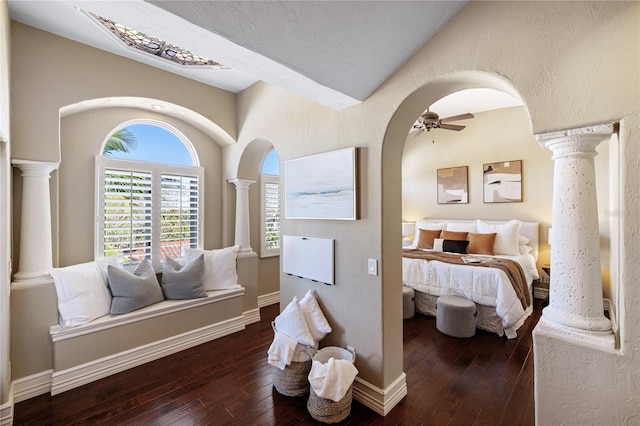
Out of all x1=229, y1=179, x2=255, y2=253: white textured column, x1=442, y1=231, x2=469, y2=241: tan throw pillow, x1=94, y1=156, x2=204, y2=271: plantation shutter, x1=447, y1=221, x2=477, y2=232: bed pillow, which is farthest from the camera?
x1=447, y1=221, x2=477, y2=232: bed pillow

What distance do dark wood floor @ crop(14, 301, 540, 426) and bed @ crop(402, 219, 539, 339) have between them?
0.35 meters

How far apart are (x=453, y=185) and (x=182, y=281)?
5034 millimetres

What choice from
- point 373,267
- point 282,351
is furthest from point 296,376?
point 373,267

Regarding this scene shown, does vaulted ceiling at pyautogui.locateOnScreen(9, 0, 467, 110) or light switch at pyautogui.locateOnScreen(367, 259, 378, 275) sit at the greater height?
vaulted ceiling at pyautogui.locateOnScreen(9, 0, 467, 110)

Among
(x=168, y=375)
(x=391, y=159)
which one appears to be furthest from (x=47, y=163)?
(x=391, y=159)

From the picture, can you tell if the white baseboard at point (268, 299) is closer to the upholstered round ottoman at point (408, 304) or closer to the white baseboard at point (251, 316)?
the white baseboard at point (251, 316)

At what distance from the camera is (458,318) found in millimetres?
3092

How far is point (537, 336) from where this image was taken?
54.2 inches

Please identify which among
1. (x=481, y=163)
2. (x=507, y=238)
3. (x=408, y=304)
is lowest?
(x=408, y=304)

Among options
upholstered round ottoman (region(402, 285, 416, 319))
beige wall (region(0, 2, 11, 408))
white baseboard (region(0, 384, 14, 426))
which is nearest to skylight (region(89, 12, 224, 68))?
beige wall (region(0, 2, 11, 408))

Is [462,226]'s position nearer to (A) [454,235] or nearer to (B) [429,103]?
(A) [454,235]

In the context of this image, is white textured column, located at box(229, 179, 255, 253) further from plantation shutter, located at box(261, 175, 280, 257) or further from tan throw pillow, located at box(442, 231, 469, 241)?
tan throw pillow, located at box(442, 231, 469, 241)

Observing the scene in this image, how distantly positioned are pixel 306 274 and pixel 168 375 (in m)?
1.51

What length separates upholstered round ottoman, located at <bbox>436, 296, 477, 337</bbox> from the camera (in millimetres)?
3078
